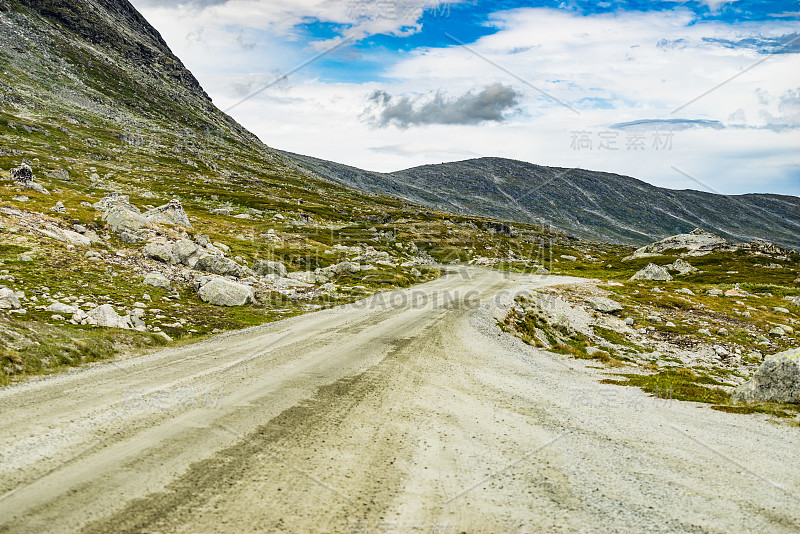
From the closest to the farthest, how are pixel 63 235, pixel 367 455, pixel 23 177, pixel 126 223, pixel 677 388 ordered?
pixel 367 455, pixel 677 388, pixel 63 235, pixel 126 223, pixel 23 177

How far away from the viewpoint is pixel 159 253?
3353 centimetres

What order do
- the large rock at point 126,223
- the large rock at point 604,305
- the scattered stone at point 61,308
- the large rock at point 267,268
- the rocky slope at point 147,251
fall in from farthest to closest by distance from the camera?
the large rock at point 604,305 < the large rock at point 267,268 < the large rock at point 126,223 < the scattered stone at point 61,308 < the rocky slope at point 147,251

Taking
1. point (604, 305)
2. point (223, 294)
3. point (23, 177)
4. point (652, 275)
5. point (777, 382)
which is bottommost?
point (604, 305)

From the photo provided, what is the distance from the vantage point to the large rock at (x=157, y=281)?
89.3 ft

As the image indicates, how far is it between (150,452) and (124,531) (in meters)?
2.73

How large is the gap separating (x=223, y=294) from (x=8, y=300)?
469 inches

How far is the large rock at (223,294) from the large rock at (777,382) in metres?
28.2

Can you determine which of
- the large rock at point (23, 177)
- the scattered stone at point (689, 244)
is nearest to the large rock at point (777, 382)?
the large rock at point (23, 177)

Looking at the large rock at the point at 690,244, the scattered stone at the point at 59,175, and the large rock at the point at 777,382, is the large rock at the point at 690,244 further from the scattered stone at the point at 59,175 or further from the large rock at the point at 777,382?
the scattered stone at the point at 59,175

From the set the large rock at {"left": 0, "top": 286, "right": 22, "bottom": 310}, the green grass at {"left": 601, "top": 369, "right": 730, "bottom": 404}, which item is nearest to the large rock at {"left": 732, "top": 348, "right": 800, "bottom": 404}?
the green grass at {"left": 601, "top": 369, "right": 730, "bottom": 404}

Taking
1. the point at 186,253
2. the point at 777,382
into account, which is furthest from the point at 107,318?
the point at 777,382

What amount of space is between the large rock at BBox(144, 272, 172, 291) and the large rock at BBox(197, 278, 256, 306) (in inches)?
81.3

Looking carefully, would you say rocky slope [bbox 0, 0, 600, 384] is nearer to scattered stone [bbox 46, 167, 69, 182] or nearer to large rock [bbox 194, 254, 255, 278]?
large rock [bbox 194, 254, 255, 278]

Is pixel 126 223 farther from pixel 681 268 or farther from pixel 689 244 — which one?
pixel 689 244
